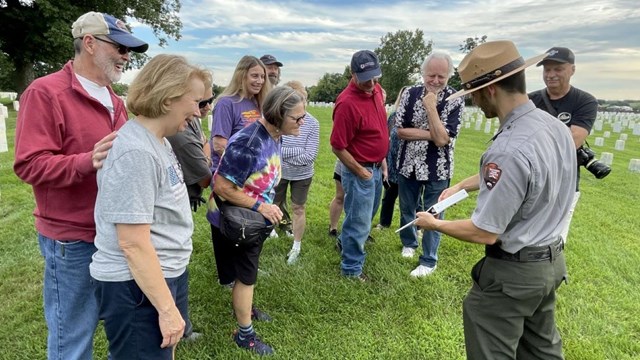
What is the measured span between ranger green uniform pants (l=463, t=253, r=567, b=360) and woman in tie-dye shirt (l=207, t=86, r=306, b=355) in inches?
51.5

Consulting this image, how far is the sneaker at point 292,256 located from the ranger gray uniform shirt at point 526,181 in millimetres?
2747

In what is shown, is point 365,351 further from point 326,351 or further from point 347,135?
point 347,135

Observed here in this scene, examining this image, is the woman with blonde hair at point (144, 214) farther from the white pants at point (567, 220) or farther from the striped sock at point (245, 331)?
the white pants at point (567, 220)

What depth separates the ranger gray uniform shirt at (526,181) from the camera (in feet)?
5.98

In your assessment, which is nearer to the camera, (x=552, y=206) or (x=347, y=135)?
(x=552, y=206)

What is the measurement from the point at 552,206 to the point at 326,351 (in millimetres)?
1920

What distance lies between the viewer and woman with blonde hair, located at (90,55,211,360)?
1.49 m

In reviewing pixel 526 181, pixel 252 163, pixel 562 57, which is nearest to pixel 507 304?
pixel 526 181

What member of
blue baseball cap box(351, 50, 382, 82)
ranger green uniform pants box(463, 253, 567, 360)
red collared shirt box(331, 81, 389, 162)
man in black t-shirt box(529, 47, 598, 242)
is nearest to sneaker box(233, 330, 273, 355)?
ranger green uniform pants box(463, 253, 567, 360)

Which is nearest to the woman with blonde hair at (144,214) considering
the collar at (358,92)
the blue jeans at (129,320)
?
the blue jeans at (129,320)

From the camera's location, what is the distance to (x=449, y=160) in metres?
4.06

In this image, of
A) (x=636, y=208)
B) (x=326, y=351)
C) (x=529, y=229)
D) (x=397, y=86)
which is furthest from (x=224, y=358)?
(x=397, y=86)

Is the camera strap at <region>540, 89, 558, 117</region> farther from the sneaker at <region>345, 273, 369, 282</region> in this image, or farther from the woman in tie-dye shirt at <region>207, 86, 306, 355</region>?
the woman in tie-dye shirt at <region>207, 86, 306, 355</region>

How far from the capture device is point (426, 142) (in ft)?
13.3
